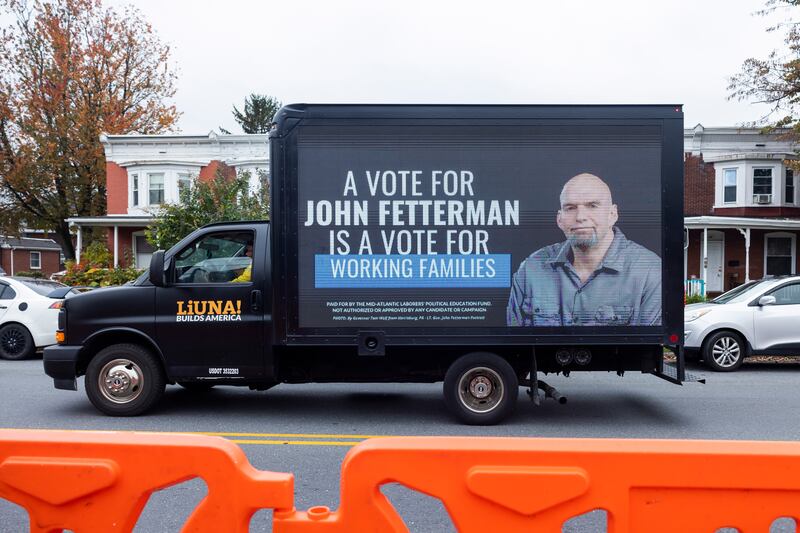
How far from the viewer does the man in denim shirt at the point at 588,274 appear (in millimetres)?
6863

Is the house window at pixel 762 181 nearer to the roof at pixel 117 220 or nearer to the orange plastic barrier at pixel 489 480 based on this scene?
the roof at pixel 117 220

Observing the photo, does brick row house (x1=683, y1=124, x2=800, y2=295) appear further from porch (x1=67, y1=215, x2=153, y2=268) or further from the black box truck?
porch (x1=67, y1=215, x2=153, y2=268)

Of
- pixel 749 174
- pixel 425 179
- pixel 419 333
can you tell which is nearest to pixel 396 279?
pixel 419 333

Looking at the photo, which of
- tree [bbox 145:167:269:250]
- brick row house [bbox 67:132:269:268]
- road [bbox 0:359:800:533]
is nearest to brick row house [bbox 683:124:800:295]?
tree [bbox 145:167:269:250]

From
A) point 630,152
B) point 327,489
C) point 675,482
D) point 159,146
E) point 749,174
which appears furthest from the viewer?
point 159,146

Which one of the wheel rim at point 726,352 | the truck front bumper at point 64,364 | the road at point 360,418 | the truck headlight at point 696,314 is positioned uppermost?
the truck headlight at point 696,314

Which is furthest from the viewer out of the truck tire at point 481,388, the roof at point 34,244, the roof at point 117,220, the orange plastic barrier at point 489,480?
the roof at point 34,244

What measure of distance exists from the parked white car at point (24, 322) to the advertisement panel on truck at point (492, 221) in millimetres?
8001

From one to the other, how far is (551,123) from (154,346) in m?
4.75

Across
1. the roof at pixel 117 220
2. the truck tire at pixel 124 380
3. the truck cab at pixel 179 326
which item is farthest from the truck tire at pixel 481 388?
the roof at pixel 117 220

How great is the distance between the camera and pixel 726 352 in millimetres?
11000

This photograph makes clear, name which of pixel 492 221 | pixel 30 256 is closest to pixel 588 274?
pixel 492 221

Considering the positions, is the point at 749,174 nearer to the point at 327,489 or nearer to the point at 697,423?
the point at 697,423

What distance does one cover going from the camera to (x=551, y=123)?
6871mm
